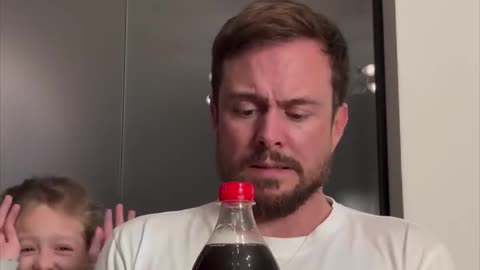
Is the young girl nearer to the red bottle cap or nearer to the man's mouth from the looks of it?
the man's mouth

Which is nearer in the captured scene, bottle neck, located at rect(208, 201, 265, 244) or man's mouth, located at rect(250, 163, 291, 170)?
bottle neck, located at rect(208, 201, 265, 244)

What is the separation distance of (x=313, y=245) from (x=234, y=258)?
1.05ft

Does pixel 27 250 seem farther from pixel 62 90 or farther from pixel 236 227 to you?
pixel 236 227

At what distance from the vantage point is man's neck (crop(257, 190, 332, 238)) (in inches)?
38.4

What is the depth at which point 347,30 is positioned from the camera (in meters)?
1.56

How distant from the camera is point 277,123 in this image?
93 cm

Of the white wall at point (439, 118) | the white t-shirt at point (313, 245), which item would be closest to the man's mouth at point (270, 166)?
the white t-shirt at point (313, 245)

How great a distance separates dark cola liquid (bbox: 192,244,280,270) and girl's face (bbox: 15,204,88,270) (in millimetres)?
650

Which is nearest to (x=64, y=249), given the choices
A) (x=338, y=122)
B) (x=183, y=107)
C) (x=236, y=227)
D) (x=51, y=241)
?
(x=51, y=241)

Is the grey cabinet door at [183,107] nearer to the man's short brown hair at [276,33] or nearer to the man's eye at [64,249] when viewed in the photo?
the man's eye at [64,249]

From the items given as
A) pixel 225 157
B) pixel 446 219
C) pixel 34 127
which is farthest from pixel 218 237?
pixel 34 127

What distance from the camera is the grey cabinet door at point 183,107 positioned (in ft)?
4.93

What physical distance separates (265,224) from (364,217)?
0.15 m

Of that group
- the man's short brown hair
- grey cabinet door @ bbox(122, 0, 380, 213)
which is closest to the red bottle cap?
the man's short brown hair
